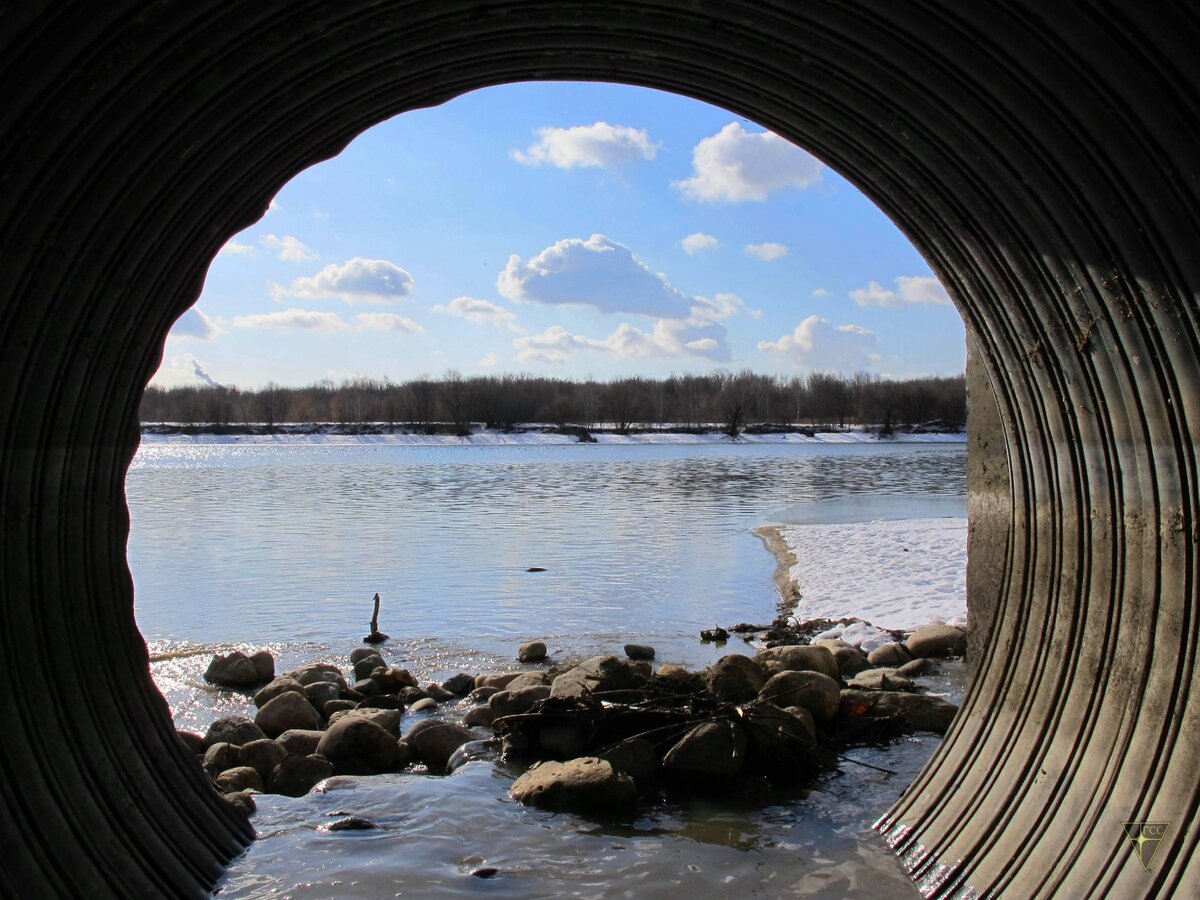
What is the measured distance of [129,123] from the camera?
413 centimetres

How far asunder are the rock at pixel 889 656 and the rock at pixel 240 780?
708 cm

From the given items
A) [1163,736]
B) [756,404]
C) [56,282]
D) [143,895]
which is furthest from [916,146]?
[756,404]

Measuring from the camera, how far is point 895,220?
5.87 meters

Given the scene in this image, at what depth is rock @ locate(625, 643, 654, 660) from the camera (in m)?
13.3

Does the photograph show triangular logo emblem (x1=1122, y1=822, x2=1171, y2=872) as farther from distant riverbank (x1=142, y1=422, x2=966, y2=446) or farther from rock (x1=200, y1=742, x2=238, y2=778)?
distant riverbank (x1=142, y1=422, x2=966, y2=446)

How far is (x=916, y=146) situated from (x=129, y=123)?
332 cm

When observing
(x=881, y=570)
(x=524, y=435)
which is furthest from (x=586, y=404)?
(x=881, y=570)

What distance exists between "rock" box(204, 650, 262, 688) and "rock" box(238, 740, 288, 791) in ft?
13.2

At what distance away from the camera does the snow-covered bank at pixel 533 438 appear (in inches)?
→ 3423

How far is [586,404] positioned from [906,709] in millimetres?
100680

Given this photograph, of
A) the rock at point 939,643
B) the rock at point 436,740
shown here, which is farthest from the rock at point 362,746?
the rock at point 939,643

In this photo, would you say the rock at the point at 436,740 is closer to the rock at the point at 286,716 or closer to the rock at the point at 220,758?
the rock at the point at 286,716

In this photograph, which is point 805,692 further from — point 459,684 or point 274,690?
point 274,690

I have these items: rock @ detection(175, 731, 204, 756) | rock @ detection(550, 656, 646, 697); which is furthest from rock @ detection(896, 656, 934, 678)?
rock @ detection(175, 731, 204, 756)
